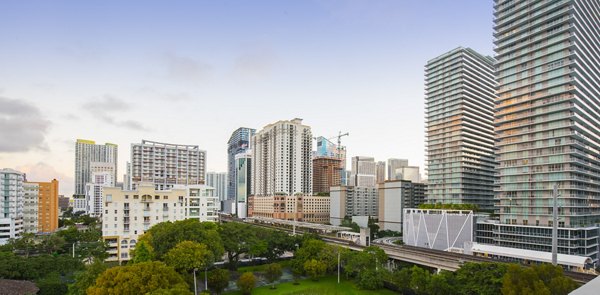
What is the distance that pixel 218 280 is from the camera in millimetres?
50969

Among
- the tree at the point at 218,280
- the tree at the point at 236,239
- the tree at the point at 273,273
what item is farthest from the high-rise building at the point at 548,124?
the tree at the point at 218,280

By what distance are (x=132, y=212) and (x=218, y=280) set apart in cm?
3263

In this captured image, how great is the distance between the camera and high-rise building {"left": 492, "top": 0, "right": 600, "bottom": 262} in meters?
69.9

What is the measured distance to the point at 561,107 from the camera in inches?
2798

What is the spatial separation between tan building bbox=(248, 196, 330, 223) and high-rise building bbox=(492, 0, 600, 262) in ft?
288

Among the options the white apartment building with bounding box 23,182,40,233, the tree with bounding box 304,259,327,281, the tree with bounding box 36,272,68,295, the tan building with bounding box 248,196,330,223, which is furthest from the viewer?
the tan building with bounding box 248,196,330,223

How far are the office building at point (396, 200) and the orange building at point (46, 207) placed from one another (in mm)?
109786

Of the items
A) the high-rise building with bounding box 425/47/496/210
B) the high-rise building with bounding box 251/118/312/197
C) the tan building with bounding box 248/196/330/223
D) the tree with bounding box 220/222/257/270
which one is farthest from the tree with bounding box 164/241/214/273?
the high-rise building with bounding box 251/118/312/197

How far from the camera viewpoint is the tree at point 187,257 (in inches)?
1789

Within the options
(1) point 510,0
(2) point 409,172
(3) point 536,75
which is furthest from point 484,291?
(2) point 409,172

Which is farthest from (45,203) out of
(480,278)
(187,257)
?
(480,278)

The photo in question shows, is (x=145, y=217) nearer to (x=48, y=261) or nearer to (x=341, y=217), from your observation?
(x=48, y=261)

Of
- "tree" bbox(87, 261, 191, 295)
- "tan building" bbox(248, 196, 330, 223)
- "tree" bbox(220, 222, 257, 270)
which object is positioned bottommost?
"tan building" bbox(248, 196, 330, 223)

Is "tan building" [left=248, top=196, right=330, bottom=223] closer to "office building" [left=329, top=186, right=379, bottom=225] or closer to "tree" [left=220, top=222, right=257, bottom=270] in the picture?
"office building" [left=329, top=186, right=379, bottom=225]
